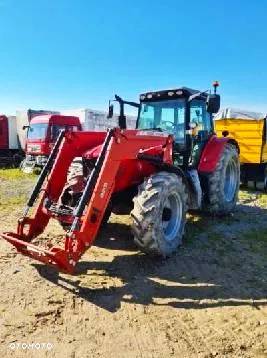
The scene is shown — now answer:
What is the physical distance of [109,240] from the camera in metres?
6.79

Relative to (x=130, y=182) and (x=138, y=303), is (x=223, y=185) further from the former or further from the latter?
(x=138, y=303)

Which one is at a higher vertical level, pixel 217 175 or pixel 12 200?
pixel 217 175

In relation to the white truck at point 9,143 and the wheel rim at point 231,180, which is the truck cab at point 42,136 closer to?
the white truck at point 9,143

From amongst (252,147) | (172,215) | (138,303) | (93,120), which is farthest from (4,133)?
(138,303)

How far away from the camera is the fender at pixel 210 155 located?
317 inches

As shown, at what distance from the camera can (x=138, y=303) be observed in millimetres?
4574

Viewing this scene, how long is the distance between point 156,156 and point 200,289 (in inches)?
86.8

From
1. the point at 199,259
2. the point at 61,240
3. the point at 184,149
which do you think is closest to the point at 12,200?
the point at 61,240

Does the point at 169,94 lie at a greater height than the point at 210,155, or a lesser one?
greater

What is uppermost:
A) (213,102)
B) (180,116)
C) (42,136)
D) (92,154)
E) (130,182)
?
(213,102)

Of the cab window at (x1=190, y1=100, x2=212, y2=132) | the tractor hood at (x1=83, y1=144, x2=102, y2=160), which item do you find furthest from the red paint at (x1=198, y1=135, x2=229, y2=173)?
the tractor hood at (x1=83, y1=144, x2=102, y2=160)

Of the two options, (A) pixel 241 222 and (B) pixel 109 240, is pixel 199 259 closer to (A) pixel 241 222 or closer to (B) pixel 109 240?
(B) pixel 109 240

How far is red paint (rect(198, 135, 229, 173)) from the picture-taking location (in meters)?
8.05

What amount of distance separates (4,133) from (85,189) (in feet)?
65.2
